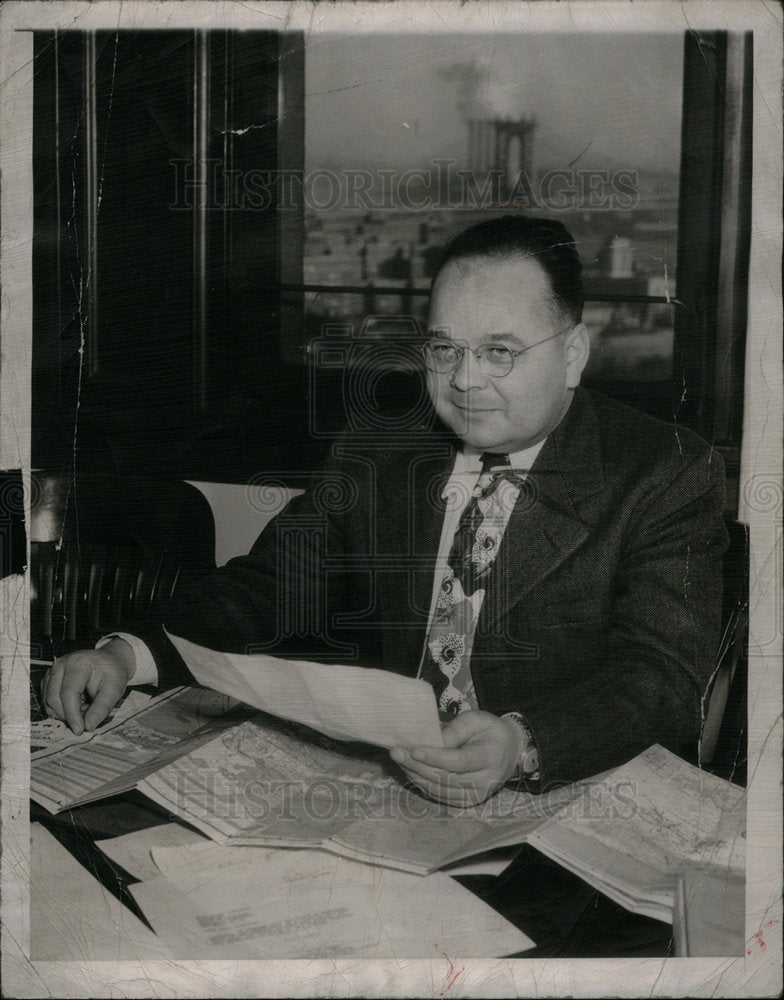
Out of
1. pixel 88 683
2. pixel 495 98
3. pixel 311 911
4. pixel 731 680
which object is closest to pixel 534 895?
pixel 311 911

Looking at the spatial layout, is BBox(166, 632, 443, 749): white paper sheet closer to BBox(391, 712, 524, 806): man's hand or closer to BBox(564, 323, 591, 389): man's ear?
BBox(391, 712, 524, 806): man's hand

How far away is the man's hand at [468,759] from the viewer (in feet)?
4.89

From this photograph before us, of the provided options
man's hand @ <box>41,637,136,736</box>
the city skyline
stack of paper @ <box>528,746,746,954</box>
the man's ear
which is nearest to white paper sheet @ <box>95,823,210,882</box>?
man's hand @ <box>41,637,136,736</box>

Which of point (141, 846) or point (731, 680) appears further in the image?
point (731, 680)

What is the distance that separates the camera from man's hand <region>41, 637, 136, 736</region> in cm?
156

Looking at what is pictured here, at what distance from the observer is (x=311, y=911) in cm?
152

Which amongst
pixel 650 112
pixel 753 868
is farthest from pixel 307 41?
pixel 753 868

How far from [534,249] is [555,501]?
0.40m

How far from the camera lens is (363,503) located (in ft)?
5.08

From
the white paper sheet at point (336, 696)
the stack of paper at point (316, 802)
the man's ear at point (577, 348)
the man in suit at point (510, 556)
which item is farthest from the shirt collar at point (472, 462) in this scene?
the stack of paper at point (316, 802)

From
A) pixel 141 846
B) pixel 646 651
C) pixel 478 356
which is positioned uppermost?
pixel 478 356

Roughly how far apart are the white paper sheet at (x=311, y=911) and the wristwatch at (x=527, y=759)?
7.9 inches

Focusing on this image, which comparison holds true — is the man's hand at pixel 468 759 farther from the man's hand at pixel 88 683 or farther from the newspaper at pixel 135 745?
the man's hand at pixel 88 683

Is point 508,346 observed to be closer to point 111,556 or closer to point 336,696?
point 336,696
